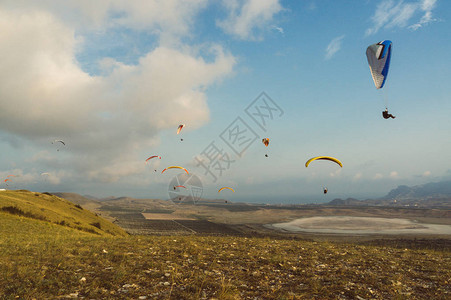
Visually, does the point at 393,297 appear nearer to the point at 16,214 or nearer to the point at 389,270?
the point at 389,270

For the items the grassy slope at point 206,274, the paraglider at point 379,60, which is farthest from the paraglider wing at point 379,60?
the grassy slope at point 206,274

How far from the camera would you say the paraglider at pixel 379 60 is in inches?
750

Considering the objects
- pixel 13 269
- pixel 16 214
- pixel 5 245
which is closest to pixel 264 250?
pixel 13 269

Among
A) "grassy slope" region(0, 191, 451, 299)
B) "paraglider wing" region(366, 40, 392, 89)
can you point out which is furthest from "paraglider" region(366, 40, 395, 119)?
"grassy slope" region(0, 191, 451, 299)

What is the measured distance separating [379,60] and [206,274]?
20.5 metres

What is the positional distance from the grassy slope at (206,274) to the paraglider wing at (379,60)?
13661 mm

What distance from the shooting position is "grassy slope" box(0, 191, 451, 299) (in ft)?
27.3

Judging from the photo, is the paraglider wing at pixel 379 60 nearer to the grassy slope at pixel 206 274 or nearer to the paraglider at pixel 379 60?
the paraglider at pixel 379 60

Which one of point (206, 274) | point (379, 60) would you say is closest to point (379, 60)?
point (379, 60)

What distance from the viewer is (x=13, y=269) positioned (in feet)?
31.7

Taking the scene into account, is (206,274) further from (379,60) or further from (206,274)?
(379,60)

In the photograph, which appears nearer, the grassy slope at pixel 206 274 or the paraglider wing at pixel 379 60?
the grassy slope at pixel 206 274

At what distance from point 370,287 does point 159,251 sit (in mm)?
10577

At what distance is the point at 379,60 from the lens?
19.4 m
